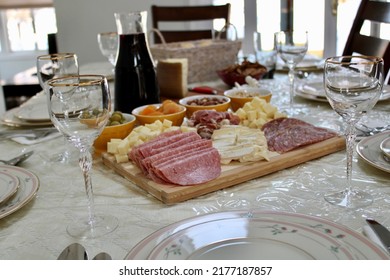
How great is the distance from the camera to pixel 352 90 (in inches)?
30.0

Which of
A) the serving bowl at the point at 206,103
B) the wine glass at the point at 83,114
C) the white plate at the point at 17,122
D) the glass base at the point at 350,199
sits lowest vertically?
the glass base at the point at 350,199

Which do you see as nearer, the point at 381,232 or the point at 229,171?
the point at 381,232

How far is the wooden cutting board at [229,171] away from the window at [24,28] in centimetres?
426

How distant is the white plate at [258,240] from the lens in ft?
1.87

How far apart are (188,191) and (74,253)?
0.25 meters

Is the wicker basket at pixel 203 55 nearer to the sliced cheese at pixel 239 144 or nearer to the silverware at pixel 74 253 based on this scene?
the sliced cheese at pixel 239 144

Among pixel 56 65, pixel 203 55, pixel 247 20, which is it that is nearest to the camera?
pixel 56 65

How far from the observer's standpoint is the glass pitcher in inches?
51.8

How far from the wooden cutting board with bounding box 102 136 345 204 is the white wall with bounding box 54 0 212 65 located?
281 cm

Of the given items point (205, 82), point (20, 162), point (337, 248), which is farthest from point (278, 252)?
point (205, 82)

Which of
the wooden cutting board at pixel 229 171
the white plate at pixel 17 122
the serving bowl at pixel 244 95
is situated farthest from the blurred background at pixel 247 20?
the wooden cutting board at pixel 229 171

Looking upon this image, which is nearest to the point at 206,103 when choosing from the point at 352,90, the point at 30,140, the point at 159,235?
the point at 30,140

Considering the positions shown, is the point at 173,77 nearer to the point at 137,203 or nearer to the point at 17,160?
the point at 17,160
